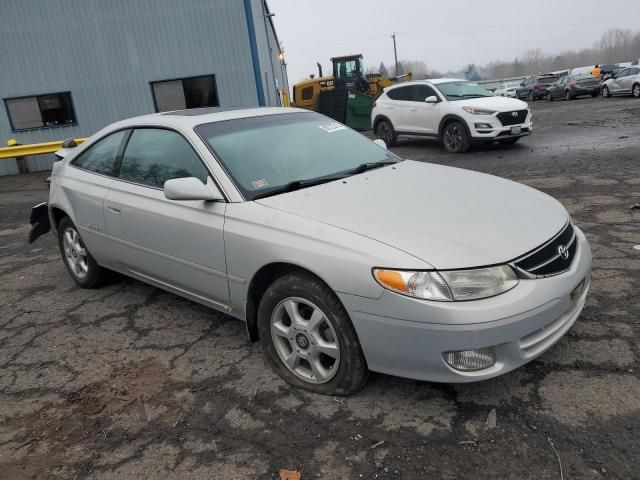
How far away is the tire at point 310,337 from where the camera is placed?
2621mm

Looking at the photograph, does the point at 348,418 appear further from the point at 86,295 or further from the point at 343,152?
the point at 86,295

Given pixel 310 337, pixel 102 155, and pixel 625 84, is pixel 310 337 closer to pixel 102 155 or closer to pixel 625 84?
pixel 102 155

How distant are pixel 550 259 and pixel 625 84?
2355cm

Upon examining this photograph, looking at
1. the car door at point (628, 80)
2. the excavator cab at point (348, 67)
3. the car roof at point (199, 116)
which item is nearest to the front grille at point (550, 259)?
the car roof at point (199, 116)

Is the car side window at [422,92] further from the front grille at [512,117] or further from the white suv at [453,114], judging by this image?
the front grille at [512,117]

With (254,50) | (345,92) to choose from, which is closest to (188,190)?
(254,50)

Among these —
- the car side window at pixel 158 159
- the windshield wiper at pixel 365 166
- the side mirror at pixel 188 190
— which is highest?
the car side window at pixel 158 159

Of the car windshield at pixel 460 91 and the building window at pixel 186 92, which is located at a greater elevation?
the building window at pixel 186 92

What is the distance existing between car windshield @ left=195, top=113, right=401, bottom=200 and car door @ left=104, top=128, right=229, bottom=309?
217 mm

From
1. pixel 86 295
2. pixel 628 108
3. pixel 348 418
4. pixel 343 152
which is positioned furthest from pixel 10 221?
pixel 628 108

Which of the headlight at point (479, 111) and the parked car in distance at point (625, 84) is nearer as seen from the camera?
the headlight at point (479, 111)

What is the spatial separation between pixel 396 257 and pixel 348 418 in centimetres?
88

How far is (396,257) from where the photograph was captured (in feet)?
7.91

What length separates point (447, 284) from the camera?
236 centimetres
